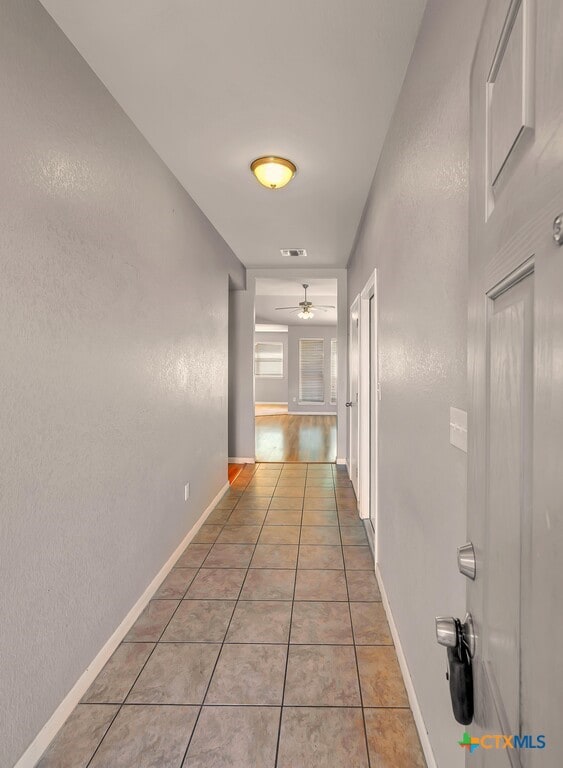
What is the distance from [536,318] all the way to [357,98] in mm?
2057

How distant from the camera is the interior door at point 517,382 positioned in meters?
0.36

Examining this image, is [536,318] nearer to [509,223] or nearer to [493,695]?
[509,223]

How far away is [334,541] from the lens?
3086 millimetres

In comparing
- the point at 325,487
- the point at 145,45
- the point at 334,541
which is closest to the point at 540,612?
the point at 145,45

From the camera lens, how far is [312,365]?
11414 millimetres

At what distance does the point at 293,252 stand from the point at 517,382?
4.50 meters

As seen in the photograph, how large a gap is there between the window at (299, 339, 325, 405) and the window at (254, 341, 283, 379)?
1217 millimetres

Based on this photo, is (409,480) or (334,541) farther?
(334,541)

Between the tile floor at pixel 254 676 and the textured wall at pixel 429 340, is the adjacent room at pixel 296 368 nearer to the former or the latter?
the tile floor at pixel 254 676

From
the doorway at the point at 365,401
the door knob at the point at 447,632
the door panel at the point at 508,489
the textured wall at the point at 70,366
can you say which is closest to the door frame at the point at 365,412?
the doorway at the point at 365,401

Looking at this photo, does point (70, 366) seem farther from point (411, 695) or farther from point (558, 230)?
point (411, 695)

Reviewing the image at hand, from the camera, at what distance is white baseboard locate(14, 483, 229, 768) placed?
1.36 metres

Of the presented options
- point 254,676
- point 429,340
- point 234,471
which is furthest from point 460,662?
point 234,471

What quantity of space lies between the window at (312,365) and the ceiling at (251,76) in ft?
27.6
